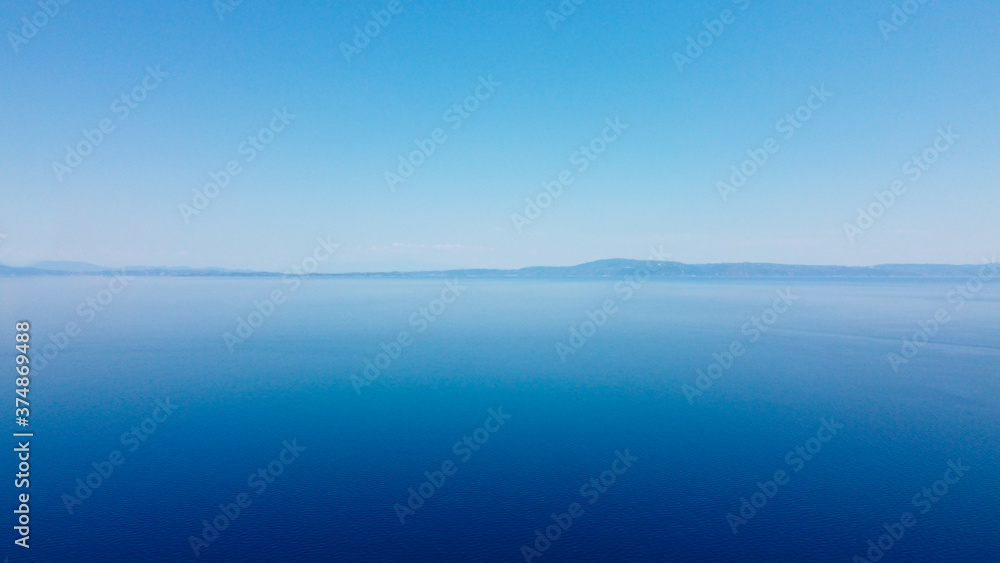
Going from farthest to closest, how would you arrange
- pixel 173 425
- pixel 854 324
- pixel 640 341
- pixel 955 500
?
pixel 854 324
pixel 640 341
pixel 173 425
pixel 955 500

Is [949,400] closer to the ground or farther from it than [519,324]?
closer to the ground

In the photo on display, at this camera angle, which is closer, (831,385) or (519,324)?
(831,385)

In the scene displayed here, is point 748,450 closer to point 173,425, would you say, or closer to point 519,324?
point 173,425

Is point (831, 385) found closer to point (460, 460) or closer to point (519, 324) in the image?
point (460, 460)

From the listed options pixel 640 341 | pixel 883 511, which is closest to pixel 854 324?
pixel 640 341

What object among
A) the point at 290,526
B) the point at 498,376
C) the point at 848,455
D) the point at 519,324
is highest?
the point at 519,324

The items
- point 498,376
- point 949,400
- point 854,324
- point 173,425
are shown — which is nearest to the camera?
point 173,425

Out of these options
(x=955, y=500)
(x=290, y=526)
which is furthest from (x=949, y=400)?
(x=290, y=526)
